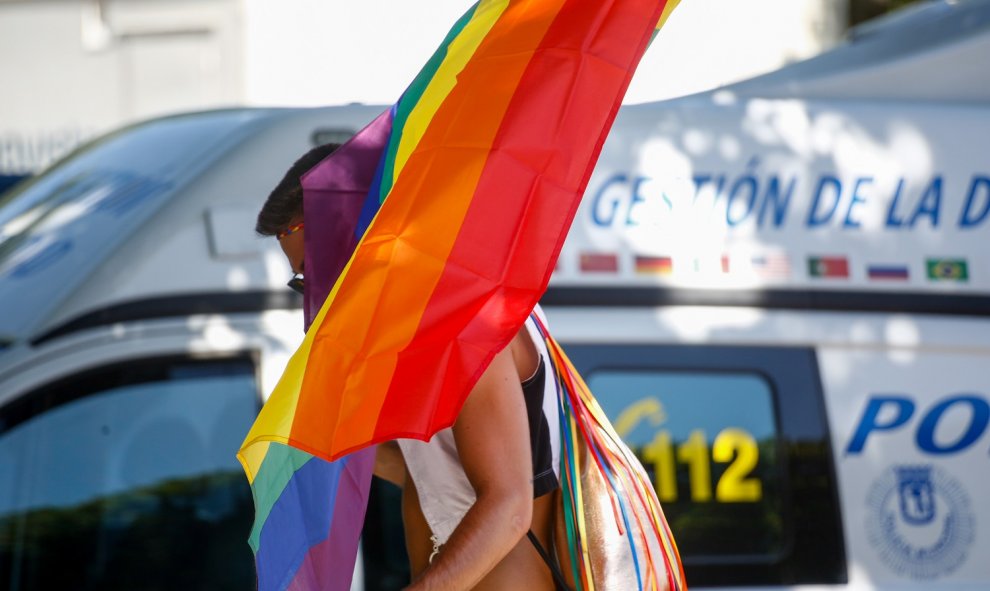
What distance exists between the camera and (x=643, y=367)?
3717mm

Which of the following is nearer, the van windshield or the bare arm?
the bare arm

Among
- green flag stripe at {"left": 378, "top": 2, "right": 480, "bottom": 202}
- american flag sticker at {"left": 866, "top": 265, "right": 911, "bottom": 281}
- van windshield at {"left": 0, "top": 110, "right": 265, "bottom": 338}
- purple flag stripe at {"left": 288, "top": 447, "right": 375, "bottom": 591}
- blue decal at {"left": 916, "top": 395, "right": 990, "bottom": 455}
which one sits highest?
green flag stripe at {"left": 378, "top": 2, "right": 480, "bottom": 202}

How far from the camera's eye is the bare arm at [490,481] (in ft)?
6.95

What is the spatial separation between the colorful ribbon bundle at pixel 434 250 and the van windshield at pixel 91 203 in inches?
58.1

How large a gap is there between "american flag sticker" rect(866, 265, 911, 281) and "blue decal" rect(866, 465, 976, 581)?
0.51 m

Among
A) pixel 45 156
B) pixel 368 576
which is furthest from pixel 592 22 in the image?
pixel 45 156

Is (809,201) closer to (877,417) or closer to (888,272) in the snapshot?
(888,272)

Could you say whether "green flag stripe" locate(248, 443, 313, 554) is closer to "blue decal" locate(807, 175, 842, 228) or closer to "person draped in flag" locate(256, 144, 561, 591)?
"person draped in flag" locate(256, 144, 561, 591)

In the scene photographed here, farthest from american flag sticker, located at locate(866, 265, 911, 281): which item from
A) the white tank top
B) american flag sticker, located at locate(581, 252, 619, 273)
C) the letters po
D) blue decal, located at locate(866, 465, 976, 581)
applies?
the white tank top

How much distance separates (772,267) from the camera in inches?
148

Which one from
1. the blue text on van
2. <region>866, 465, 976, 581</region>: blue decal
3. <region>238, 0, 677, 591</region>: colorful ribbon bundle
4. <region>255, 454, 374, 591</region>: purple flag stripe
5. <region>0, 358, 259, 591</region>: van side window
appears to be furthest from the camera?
the blue text on van

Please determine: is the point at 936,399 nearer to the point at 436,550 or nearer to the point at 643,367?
the point at 643,367

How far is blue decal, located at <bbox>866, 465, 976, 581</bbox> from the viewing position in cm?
365

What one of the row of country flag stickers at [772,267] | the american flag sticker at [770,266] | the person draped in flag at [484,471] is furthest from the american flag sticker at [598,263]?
the person draped in flag at [484,471]
